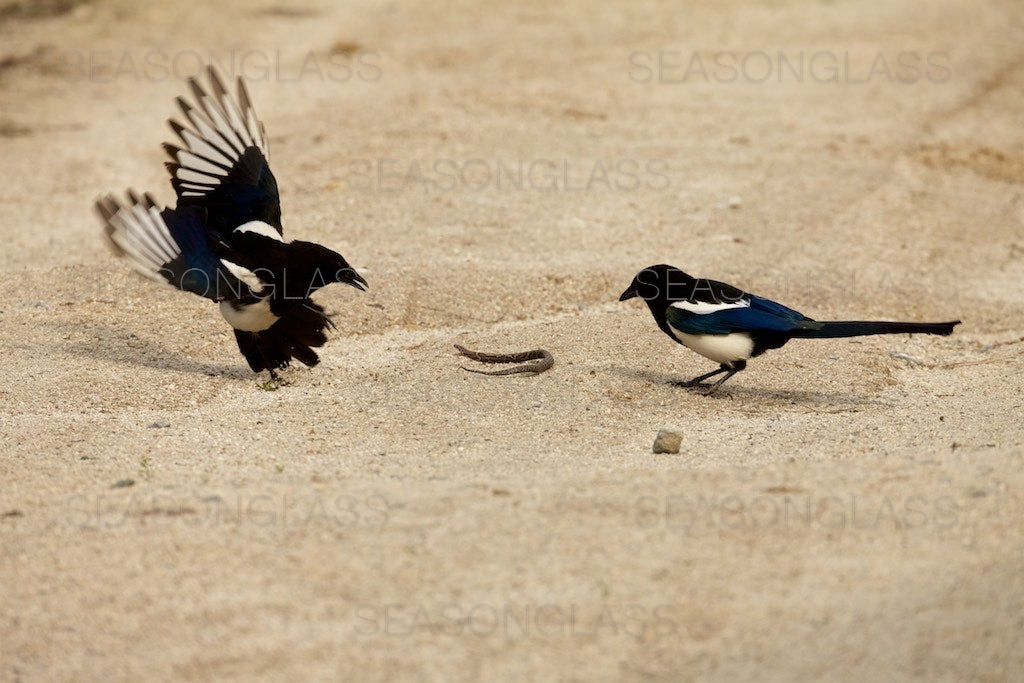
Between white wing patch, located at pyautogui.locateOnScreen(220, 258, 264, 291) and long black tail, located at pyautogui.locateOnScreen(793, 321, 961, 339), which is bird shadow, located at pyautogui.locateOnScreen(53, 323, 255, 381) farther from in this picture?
long black tail, located at pyautogui.locateOnScreen(793, 321, 961, 339)

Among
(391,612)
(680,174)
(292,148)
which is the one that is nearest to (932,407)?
(391,612)

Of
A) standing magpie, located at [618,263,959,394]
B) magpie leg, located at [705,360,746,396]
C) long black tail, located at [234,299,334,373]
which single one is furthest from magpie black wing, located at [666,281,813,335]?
long black tail, located at [234,299,334,373]

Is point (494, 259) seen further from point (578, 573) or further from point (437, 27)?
point (437, 27)

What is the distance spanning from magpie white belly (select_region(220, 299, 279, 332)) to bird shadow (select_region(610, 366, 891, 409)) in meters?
1.36

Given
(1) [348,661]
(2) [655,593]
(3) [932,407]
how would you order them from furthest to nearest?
(3) [932,407] → (2) [655,593] → (1) [348,661]

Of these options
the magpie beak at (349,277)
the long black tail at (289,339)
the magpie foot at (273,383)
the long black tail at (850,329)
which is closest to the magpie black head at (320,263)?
the magpie beak at (349,277)

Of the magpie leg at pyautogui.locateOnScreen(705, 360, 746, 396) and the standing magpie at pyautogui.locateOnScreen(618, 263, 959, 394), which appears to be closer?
the standing magpie at pyautogui.locateOnScreen(618, 263, 959, 394)

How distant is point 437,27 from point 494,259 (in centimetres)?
549

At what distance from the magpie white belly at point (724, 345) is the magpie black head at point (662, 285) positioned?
0.17 metres

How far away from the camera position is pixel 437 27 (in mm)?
11570

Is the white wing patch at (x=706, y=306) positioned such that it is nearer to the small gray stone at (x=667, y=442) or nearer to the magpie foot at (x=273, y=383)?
the small gray stone at (x=667, y=442)

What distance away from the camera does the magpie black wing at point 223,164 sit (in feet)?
17.2

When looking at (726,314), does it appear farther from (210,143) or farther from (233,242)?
(210,143)

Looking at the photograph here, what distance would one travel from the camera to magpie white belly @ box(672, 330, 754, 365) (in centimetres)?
506
